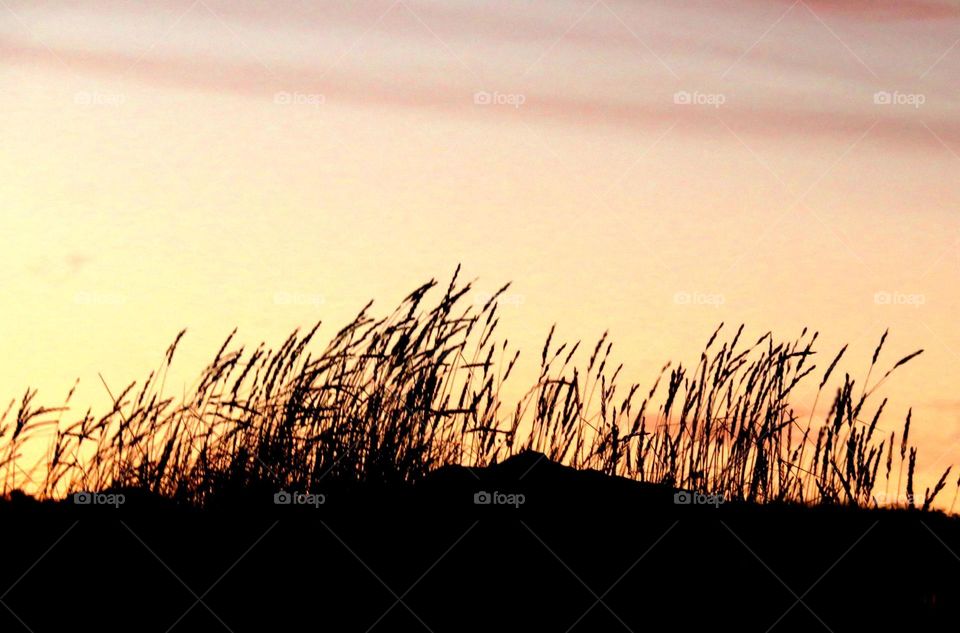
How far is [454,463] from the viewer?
5609 mm

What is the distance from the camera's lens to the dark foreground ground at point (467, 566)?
3.95 meters

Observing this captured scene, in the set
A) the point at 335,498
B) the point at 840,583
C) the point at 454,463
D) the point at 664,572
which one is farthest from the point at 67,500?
the point at 840,583

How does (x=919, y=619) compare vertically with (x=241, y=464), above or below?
below

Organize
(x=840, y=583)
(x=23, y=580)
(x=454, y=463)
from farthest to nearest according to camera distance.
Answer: (x=454, y=463), (x=840, y=583), (x=23, y=580)

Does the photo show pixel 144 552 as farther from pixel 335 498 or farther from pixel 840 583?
pixel 840 583

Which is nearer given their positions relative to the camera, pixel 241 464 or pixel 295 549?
pixel 295 549

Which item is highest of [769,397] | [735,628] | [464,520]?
[769,397]

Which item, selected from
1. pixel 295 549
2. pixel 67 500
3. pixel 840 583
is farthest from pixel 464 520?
pixel 67 500

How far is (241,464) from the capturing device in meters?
5.43

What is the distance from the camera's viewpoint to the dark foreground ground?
3949mm

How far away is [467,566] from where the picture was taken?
4.31 metres

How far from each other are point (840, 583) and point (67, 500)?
3.44 m

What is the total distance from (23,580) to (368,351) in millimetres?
2124

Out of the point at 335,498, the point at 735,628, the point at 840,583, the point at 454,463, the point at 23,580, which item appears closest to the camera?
the point at 735,628
